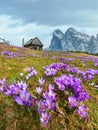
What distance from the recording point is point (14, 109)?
383 cm

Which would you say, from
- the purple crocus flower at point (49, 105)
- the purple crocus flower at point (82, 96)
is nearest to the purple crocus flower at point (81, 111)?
the purple crocus flower at point (82, 96)

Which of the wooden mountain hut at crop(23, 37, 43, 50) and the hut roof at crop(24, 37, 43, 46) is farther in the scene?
the hut roof at crop(24, 37, 43, 46)

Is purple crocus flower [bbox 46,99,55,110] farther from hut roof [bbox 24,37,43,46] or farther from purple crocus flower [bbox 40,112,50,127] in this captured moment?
hut roof [bbox 24,37,43,46]

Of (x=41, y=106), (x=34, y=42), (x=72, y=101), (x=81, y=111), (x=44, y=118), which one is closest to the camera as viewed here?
(x=44, y=118)

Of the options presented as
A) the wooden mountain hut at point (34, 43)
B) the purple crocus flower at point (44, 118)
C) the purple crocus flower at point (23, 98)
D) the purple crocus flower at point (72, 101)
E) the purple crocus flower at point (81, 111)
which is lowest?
the wooden mountain hut at point (34, 43)

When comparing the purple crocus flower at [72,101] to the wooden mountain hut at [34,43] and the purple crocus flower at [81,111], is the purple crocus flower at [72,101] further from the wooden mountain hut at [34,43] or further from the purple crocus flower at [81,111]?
the wooden mountain hut at [34,43]

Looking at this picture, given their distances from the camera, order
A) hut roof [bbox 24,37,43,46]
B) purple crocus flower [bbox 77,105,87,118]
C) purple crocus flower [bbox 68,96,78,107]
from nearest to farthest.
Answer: purple crocus flower [bbox 68,96,78,107] < purple crocus flower [bbox 77,105,87,118] < hut roof [bbox 24,37,43,46]

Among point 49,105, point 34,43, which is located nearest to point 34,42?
point 34,43

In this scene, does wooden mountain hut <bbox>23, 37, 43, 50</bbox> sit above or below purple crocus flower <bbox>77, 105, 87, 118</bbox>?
below

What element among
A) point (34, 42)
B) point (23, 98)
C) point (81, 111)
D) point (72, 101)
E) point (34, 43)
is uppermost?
point (23, 98)

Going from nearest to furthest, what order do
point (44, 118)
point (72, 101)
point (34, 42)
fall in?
point (44, 118) < point (72, 101) < point (34, 42)

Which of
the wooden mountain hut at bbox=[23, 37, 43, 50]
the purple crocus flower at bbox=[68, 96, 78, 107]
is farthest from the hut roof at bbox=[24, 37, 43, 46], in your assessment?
the purple crocus flower at bbox=[68, 96, 78, 107]

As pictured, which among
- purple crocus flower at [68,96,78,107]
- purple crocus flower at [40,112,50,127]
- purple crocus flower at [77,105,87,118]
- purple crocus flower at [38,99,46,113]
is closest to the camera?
purple crocus flower at [40,112,50,127]

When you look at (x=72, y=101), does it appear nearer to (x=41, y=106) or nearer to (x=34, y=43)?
(x=41, y=106)
